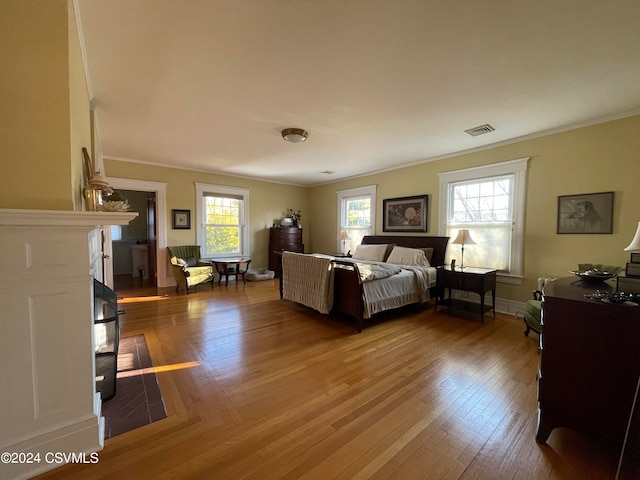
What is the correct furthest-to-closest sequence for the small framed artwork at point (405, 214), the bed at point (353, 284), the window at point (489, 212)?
the small framed artwork at point (405, 214)
the window at point (489, 212)
the bed at point (353, 284)

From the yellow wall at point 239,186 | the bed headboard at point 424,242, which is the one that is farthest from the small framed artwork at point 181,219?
the bed headboard at point 424,242

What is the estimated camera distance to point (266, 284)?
229 inches

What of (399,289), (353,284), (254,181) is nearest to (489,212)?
(399,289)

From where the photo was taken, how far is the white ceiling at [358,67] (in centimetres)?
159

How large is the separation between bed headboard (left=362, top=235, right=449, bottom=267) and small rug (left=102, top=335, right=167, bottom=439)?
161 inches

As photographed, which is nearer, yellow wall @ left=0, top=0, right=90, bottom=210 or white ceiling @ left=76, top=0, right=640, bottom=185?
yellow wall @ left=0, top=0, right=90, bottom=210

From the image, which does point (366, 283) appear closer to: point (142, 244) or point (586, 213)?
point (586, 213)

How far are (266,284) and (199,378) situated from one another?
3688mm

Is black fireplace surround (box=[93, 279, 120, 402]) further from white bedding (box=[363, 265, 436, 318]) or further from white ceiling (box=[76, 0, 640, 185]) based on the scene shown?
white bedding (box=[363, 265, 436, 318])

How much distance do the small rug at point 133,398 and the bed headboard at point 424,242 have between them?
410cm

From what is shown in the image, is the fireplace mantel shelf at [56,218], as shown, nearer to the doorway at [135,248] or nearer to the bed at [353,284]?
the bed at [353,284]

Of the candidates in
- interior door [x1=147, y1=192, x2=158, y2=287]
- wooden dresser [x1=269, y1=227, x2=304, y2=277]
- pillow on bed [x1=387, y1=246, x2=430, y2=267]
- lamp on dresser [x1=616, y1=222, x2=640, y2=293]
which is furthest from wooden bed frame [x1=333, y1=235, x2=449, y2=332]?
interior door [x1=147, y1=192, x2=158, y2=287]

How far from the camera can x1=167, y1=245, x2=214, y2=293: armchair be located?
4.91 meters

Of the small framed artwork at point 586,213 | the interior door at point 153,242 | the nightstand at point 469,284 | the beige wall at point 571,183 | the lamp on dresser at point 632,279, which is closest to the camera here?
the lamp on dresser at point 632,279
